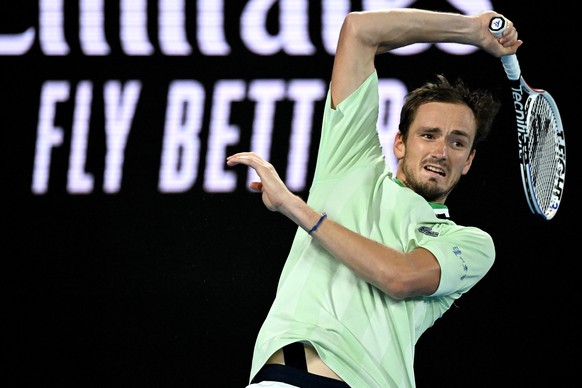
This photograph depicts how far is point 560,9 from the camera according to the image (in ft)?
14.8

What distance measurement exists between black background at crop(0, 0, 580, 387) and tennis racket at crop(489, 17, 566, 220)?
1.09 m

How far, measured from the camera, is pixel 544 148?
3.38 metres

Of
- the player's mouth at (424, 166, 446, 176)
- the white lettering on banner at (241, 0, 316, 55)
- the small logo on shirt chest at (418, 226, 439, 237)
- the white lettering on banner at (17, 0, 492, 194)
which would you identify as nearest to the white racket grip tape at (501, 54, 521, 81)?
the player's mouth at (424, 166, 446, 176)

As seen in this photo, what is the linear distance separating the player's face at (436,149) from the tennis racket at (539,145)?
0.19 m

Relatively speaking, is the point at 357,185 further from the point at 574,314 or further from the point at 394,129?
the point at 574,314

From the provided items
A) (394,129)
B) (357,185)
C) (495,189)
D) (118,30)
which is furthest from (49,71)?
(357,185)

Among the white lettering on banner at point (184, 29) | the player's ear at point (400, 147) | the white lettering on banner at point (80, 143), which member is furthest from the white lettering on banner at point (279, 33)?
the player's ear at point (400, 147)

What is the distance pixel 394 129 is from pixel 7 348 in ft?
6.29

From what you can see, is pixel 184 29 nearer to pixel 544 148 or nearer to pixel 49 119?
pixel 49 119

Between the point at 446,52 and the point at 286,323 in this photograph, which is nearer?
the point at 286,323

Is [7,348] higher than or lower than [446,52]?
lower

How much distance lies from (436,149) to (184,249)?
1889 mm

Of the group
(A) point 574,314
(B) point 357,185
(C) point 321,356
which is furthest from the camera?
(A) point 574,314

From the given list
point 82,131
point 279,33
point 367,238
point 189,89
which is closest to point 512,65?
point 367,238
